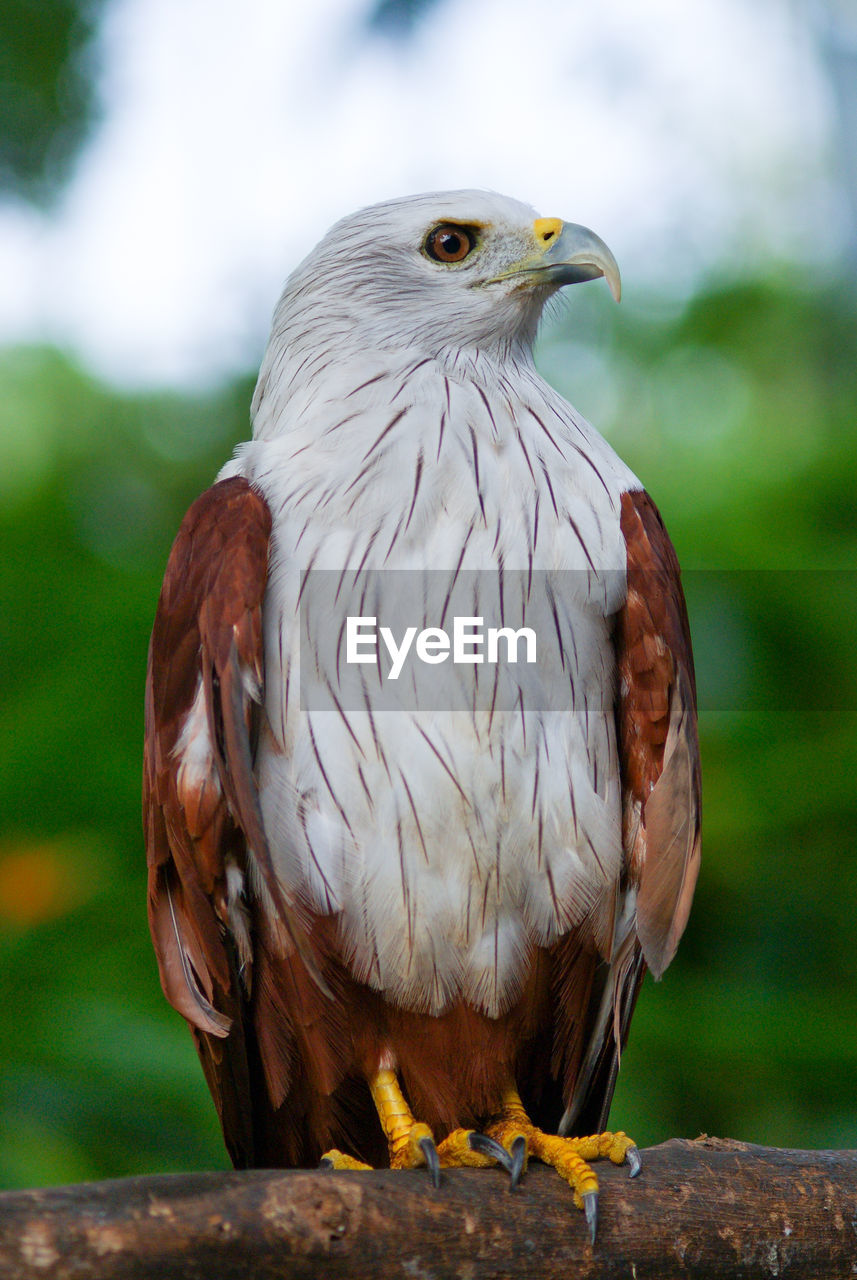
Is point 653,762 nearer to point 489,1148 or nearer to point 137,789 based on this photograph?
point 489,1148

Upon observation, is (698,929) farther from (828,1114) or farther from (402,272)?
(402,272)

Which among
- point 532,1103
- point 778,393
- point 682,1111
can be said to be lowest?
point 682,1111

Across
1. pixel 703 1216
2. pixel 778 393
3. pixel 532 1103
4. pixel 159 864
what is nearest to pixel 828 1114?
pixel 532 1103

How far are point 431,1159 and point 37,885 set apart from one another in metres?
2.32

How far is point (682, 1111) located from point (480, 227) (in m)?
3.05

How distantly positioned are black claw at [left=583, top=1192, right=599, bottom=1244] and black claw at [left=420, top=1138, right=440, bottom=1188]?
29cm

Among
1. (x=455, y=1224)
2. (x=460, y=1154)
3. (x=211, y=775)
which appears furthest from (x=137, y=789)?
(x=455, y=1224)

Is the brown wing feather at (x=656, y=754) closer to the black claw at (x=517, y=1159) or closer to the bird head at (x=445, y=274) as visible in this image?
the black claw at (x=517, y=1159)

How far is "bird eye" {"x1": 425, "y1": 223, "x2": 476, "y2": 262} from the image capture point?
3.00 metres

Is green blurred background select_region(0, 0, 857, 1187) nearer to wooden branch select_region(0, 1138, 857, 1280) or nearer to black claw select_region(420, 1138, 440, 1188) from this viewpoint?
black claw select_region(420, 1138, 440, 1188)

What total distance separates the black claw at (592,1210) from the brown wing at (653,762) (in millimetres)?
453

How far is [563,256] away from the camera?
115 inches

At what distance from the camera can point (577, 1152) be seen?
243 centimetres

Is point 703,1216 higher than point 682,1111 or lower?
higher
